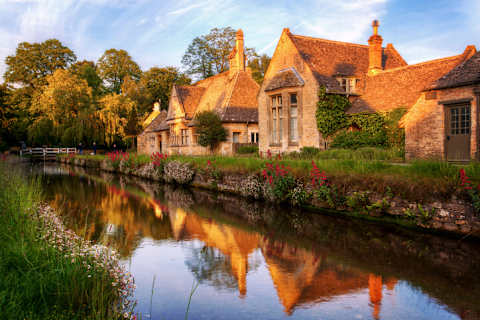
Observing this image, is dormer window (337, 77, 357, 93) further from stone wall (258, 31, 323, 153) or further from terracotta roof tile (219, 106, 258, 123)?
terracotta roof tile (219, 106, 258, 123)

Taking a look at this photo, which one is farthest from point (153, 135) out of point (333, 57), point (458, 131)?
point (458, 131)

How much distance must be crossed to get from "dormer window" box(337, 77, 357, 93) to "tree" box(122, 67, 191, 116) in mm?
37565

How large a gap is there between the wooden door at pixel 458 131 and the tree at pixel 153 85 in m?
45.6

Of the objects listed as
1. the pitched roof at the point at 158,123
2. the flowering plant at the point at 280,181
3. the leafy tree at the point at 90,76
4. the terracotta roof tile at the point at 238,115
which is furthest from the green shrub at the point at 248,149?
the leafy tree at the point at 90,76

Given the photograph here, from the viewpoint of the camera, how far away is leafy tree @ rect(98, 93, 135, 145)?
43.7 meters

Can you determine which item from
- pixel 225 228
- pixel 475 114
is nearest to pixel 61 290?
pixel 225 228

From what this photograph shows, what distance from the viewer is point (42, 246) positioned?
5.38 metres

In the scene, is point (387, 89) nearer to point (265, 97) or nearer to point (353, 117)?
point (353, 117)

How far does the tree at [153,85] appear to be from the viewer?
56.2 metres

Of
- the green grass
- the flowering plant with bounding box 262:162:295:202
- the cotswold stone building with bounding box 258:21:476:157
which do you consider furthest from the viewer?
the cotswold stone building with bounding box 258:21:476:157

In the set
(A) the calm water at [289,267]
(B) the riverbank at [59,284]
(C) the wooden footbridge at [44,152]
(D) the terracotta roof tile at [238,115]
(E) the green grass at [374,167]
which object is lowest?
(A) the calm water at [289,267]

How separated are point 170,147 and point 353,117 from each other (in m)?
19.7

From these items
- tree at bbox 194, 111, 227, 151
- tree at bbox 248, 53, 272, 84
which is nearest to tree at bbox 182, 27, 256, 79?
tree at bbox 248, 53, 272, 84

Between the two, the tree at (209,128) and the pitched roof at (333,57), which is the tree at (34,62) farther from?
the pitched roof at (333,57)
